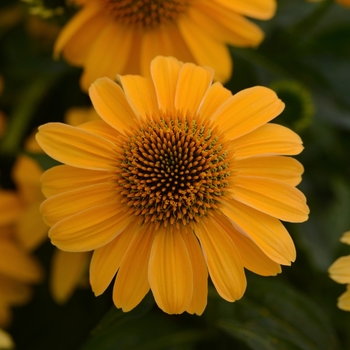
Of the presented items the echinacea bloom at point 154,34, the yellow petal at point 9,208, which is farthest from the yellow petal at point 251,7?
the yellow petal at point 9,208

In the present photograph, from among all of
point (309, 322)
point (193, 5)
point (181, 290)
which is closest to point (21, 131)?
point (193, 5)

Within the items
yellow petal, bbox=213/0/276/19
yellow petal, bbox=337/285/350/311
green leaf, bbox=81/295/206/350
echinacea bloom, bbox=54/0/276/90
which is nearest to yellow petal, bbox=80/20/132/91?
echinacea bloom, bbox=54/0/276/90

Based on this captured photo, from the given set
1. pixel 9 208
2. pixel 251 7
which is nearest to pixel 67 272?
pixel 9 208

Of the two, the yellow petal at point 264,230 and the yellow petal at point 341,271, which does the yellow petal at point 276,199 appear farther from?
the yellow petal at point 341,271

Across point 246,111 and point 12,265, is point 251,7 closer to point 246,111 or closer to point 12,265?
point 246,111

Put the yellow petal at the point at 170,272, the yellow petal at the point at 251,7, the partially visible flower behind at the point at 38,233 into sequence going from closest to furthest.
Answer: the yellow petal at the point at 170,272
the yellow petal at the point at 251,7
the partially visible flower behind at the point at 38,233

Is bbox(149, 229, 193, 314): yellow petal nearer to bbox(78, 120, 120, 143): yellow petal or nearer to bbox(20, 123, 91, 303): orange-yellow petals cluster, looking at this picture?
bbox(78, 120, 120, 143): yellow petal
